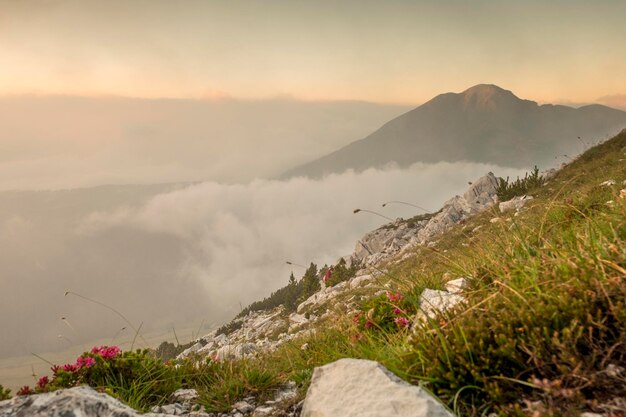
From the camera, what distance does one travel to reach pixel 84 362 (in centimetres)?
579

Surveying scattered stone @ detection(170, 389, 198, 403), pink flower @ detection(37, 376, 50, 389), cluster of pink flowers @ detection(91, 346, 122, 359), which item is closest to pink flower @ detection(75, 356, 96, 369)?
cluster of pink flowers @ detection(91, 346, 122, 359)

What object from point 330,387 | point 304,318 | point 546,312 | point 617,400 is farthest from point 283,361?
point 304,318

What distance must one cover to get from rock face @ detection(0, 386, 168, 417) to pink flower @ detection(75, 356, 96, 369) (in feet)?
6.87

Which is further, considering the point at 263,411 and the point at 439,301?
the point at 439,301

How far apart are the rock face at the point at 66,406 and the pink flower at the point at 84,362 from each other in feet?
6.87

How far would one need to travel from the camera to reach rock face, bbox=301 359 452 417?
3035 millimetres

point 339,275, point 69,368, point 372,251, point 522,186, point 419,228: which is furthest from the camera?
point 372,251

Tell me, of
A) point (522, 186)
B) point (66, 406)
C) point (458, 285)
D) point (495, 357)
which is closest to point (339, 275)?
point (522, 186)

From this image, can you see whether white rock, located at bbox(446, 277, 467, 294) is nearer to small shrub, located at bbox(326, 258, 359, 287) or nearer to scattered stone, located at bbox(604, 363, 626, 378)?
scattered stone, located at bbox(604, 363, 626, 378)

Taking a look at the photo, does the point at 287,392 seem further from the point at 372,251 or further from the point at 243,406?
the point at 372,251

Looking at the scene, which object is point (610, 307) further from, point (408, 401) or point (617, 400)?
point (408, 401)

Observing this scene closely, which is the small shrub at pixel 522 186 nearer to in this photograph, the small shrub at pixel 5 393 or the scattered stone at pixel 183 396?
the scattered stone at pixel 183 396

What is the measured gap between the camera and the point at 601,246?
4207 mm

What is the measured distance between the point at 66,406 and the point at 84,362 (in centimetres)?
267
